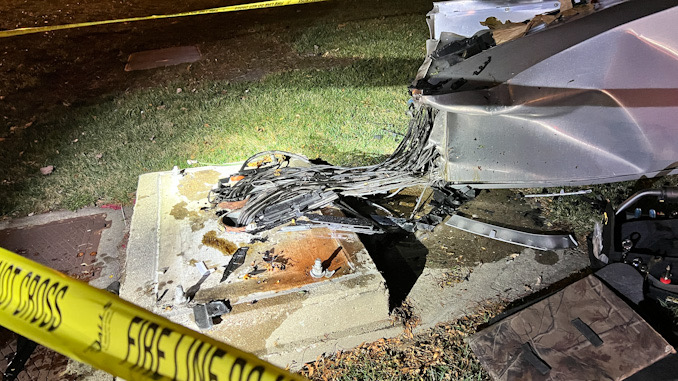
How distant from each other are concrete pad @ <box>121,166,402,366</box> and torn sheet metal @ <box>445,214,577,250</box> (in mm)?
1325

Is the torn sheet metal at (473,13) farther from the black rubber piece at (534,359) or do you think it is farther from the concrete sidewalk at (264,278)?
the black rubber piece at (534,359)

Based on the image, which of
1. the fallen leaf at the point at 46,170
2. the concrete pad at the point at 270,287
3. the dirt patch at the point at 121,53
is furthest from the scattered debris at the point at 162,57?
the concrete pad at the point at 270,287

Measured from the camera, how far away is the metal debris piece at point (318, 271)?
11.3 ft

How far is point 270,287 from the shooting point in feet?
11.1

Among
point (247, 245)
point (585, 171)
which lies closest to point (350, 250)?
point (247, 245)

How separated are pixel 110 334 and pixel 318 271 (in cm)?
176

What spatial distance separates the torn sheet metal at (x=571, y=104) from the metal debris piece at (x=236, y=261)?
6.01 feet

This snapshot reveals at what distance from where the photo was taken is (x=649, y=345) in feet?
10.2

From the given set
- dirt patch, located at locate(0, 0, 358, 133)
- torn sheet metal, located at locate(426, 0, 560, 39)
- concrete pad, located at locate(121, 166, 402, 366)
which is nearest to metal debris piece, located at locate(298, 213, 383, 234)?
concrete pad, located at locate(121, 166, 402, 366)

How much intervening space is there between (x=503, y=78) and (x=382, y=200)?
1713mm

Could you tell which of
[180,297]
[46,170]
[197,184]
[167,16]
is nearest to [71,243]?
[197,184]

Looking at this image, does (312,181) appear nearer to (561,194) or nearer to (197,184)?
(197,184)

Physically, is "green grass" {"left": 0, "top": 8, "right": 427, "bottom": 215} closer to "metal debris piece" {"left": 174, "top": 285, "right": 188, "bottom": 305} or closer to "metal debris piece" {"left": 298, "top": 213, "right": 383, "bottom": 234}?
"metal debris piece" {"left": 298, "top": 213, "right": 383, "bottom": 234}

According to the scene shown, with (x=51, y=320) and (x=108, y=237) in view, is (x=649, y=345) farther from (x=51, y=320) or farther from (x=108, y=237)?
(x=108, y=237)
